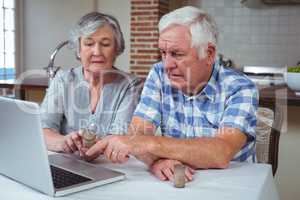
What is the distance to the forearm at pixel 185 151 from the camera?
49.6 inches

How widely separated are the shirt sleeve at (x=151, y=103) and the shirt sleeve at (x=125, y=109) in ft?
0.41

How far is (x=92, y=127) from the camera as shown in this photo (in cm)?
181

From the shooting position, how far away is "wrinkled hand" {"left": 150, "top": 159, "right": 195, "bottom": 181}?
1.16 meters

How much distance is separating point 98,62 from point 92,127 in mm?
280

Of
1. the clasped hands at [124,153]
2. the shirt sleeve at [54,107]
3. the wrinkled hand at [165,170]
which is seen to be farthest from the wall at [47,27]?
the wrinkled hand at [165,170]

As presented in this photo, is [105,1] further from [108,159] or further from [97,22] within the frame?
[108,159]

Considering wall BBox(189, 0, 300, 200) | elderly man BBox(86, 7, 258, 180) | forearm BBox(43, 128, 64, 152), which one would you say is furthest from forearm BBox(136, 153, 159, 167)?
wall BBox(189, 0, 300, 200)

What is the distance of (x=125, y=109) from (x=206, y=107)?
0.37 meters

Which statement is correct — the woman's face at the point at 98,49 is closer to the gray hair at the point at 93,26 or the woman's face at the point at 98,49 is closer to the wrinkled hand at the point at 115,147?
the gray hair at the point at 93,26

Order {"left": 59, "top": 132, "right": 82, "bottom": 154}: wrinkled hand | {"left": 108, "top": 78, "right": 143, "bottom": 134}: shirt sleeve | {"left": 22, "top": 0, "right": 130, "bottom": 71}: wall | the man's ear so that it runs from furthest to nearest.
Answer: {"left": 22, "top": 0, "right": 130, "bottom": 71}: wall, {"left": 108, "top": 78, "right": 143, "bottom": 134}: shirt sleeve, the man's ear, {"left": 59, "top": 132, "right": 82, "bottom": 154}: wrinkled hand

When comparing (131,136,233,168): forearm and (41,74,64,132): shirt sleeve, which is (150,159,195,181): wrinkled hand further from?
(41,74,64,132): shirt sleeve

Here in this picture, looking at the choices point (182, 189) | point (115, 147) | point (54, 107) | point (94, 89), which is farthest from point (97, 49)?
point (182, 189)

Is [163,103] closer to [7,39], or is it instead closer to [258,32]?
[258,32]

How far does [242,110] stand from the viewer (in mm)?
1471
